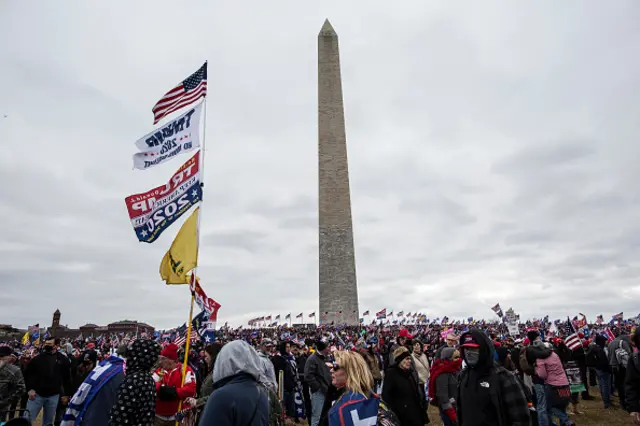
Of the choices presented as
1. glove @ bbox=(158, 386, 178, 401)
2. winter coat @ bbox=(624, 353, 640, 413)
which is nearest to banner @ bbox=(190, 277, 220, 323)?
glove @ bbox=(158, 386, 178, 401)

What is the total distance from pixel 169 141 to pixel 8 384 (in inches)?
151

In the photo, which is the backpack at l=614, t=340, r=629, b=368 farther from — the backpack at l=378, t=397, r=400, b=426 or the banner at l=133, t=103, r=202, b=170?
the banner at l=133, t=103, r=202, b=170

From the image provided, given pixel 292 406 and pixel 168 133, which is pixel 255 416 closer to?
pixel 168 133

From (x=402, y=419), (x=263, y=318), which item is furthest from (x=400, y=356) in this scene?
(x=263, y=318)

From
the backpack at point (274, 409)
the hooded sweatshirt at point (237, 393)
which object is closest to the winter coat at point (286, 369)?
the backpack at point (274, 409)

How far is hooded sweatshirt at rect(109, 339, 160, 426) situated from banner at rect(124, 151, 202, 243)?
2.76 metres

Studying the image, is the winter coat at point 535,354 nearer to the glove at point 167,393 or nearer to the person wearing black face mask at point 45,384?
the glove at point 167,393

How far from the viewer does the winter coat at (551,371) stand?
6781 millimetres

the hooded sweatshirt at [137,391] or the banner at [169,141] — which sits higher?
the banner at [169,141]

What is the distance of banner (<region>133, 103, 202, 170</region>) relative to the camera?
22.7 feet

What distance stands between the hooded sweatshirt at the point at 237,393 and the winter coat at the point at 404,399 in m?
2.38

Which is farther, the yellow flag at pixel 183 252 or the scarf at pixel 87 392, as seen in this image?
the yellow flag at pixel 183 252

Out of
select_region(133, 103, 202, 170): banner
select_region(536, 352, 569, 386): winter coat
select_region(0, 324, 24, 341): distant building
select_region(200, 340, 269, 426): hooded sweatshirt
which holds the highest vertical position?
select_region(133, 103, 202, 170): banner

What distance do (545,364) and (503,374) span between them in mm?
4152
